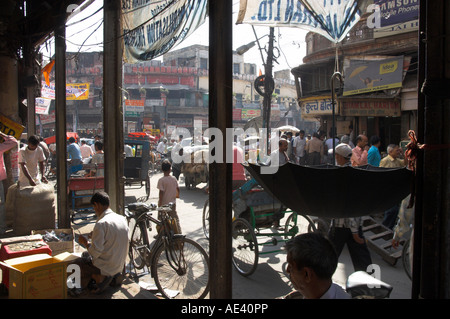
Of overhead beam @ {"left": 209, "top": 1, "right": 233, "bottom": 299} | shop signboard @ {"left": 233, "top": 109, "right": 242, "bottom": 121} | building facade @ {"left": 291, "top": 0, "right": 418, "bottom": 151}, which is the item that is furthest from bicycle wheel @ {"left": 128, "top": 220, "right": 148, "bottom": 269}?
shop signboard @ {"left": 233, "top": 109, "right": 242, "bottom": 121}

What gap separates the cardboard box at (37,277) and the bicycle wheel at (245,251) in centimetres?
248

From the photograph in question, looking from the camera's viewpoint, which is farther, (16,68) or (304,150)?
(304,150)

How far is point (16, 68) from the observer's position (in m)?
8.37

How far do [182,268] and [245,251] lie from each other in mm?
1363

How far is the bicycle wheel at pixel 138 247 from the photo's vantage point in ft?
17.2

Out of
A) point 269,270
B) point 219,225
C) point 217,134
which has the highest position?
point 217,134

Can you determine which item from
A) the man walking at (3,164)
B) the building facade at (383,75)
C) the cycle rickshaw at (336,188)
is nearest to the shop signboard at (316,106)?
the building facade at (383,75)

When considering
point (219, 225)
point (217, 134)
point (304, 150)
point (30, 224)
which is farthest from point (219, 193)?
point (304, 150)

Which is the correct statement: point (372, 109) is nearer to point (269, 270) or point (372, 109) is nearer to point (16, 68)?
point (269, 270)

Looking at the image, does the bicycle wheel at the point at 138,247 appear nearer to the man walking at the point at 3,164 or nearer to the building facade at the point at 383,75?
the man walking at the point at 3,164

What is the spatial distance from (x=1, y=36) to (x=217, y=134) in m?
7.01

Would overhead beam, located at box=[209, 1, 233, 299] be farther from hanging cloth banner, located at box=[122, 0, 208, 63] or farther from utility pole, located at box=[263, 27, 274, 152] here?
utility pole, located at box=[263, 27, 274, 152]

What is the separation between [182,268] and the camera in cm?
454

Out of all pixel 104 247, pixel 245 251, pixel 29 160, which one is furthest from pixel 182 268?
pixel 29 160
